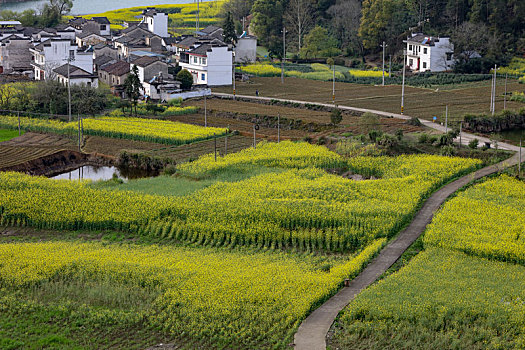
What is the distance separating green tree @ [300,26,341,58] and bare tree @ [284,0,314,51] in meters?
3.15

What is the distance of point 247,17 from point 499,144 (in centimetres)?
5248

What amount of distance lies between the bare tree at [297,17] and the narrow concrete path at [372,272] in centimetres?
4286

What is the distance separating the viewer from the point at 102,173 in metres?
34.8

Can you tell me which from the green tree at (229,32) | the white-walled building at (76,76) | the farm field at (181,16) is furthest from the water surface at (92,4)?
the white-walled building at (76,76)

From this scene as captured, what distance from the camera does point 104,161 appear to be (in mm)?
36156

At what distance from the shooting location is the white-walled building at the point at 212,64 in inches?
2149

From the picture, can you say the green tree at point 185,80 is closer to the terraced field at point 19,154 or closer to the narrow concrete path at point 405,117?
the narrow concrete path at point 405,117

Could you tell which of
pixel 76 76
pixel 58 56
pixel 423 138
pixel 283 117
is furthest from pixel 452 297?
pixel 58 56

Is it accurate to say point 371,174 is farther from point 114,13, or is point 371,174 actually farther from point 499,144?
point 114,13

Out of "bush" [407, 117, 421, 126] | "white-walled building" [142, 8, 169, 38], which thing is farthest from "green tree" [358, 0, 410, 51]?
"bush" [407, 117, 421, 126]

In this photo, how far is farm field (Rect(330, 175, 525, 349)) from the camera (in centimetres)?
1766

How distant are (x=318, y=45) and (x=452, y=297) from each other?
5119 cm

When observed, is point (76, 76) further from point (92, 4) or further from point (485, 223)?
point (92, 4)

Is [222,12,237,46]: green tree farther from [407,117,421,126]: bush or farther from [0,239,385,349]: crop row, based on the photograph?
[0,239,385,349]: crop row
